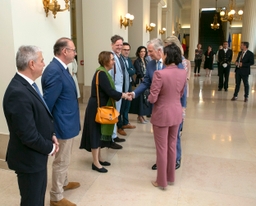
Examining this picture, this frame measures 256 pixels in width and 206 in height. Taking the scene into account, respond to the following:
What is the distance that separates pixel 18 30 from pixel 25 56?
157 cm

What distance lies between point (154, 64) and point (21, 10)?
1731 mm

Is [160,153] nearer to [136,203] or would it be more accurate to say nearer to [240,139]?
[136,203]

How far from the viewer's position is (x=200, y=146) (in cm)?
420

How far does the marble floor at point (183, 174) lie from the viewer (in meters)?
2.72

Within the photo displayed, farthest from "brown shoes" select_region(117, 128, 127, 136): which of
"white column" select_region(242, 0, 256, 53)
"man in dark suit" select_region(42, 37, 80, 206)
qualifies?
"white column" select_region(242, 0, 256, 53)

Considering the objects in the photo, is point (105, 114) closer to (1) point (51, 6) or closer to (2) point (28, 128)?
(2) point (28, 128)

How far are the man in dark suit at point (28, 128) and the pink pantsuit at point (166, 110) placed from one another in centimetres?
118

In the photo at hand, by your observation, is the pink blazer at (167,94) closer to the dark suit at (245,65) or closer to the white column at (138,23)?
the dark suit at (245,65)

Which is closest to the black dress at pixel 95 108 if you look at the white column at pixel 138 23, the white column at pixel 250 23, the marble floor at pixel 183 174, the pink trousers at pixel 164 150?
the marble floor at pixel 183 174

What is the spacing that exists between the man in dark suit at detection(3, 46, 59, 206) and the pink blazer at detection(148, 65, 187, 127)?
116 centimetres

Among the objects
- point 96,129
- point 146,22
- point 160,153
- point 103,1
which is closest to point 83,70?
point 103,1

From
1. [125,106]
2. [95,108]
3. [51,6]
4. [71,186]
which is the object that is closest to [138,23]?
[125,106]

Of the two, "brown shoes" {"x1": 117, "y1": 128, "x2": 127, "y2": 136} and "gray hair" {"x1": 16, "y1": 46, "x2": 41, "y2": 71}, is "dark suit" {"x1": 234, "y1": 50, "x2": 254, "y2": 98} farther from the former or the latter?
"gray hair" {"x1": 16, "y1": 46, "x2": 41, "y2": 71}

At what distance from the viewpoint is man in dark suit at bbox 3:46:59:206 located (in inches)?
63.0
